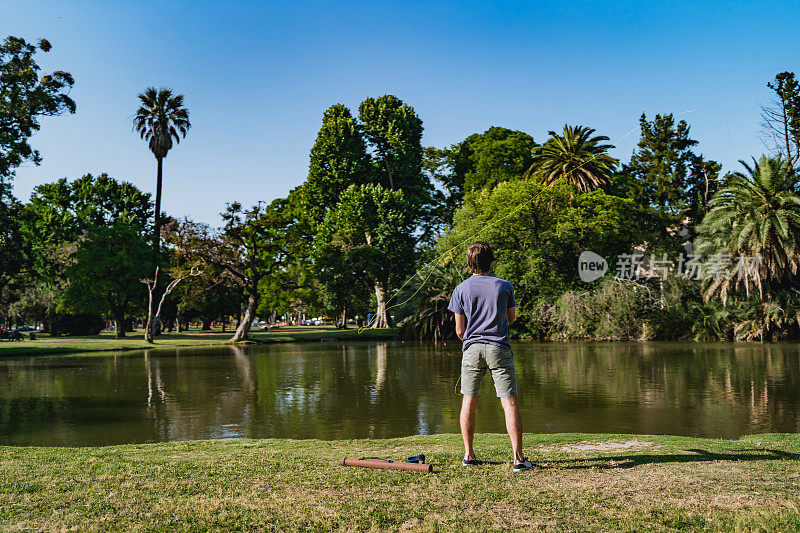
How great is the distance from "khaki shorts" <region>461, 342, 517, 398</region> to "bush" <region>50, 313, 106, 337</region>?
5317 cm

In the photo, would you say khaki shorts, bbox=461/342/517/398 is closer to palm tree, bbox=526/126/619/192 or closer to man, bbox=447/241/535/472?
man, bbox=447/241/535/472

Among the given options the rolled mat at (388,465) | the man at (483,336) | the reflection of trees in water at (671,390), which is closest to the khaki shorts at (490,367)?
the man at (483,336)

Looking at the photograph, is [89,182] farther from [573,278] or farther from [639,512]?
[639,512]

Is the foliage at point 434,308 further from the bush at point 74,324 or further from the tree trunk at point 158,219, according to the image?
the bush at point 74,324

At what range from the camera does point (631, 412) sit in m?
12.7

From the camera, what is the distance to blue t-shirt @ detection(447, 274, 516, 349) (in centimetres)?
631

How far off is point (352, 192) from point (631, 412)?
122ft

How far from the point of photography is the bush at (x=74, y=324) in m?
51.8

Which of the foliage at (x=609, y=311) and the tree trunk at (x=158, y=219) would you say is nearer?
the foliage at (x=609, y=311)

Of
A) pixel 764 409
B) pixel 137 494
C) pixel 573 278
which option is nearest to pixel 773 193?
pixel 573 278

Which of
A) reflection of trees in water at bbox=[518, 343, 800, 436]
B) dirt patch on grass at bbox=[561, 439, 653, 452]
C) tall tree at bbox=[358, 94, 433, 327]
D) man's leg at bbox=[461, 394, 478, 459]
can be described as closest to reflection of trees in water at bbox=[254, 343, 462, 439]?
reflection of trees in water at bbox=[518, 343, 800, 436]

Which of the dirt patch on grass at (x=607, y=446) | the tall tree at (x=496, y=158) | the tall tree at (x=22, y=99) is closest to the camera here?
the dirt patch on grass at (x=607, y=446)

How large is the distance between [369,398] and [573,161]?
3765cm

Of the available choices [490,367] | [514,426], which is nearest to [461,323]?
[490,367]
